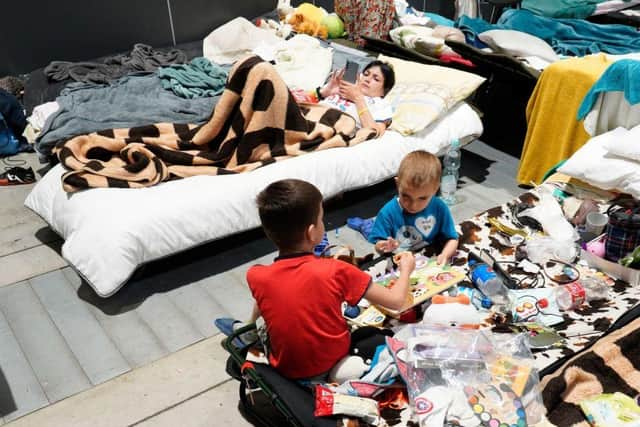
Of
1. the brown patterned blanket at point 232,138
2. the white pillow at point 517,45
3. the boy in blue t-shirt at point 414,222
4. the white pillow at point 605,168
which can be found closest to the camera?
the boy in blue t-shirt at point 414,222

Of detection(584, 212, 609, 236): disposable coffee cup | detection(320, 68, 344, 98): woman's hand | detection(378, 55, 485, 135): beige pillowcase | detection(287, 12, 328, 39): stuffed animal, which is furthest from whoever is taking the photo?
detection(287, 12, 328, 39): stuffed animal

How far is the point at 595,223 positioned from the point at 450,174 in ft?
3.84

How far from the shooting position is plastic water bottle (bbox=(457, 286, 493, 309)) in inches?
89.7

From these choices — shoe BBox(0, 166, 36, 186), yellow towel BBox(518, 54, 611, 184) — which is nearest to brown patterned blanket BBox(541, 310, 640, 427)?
yellow towel BBox(518, 54, 611, 184)

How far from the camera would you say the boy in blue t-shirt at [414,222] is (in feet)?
7.77

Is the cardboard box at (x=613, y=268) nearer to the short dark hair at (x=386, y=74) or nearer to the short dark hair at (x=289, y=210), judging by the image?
the short dark hair at (x=289, y=210)

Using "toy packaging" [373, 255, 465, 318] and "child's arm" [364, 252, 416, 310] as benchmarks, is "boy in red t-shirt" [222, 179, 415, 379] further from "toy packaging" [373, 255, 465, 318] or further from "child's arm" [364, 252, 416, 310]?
"toy packaging" [373, 255, 465, 318]

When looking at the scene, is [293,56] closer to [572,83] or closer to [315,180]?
[315,180]

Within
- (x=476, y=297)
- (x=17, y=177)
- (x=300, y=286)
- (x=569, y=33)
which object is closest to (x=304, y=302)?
(x=300, y=286)

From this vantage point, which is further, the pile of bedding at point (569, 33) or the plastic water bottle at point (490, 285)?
the pile of bedding at point (569, 33)

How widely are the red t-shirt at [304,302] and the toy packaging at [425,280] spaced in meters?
0.40

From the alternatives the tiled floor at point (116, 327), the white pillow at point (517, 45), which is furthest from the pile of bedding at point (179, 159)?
the white pillow at point (517, 45)

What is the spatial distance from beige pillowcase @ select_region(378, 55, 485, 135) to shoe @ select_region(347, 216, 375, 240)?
0.62 metres

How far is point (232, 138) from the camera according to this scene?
10.7 ft
